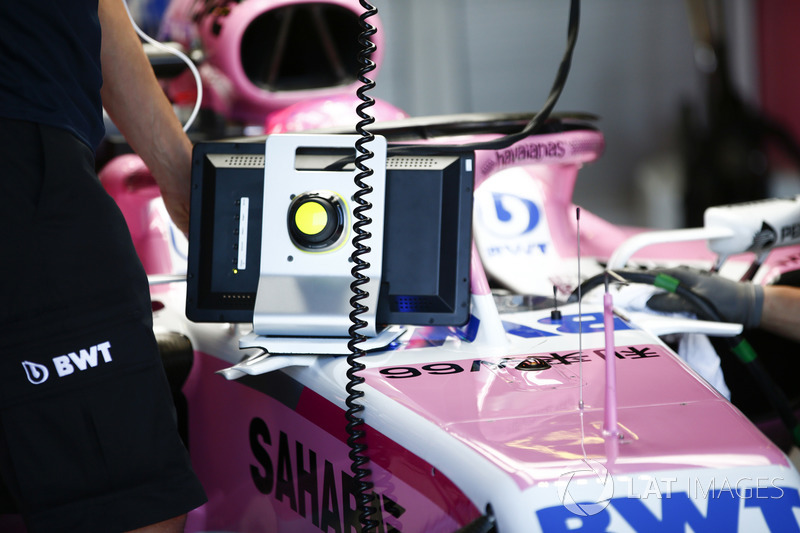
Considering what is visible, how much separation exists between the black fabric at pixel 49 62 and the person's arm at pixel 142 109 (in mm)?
183

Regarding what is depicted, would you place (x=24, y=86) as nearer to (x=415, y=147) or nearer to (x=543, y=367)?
(x=415, y=147)

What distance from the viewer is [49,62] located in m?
0.89

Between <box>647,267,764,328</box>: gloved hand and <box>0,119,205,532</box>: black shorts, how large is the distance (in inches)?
35.3

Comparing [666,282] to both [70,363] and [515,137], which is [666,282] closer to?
[515,137]

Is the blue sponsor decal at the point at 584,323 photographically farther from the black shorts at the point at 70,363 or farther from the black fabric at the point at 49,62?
the black fabric at the point at 49,62

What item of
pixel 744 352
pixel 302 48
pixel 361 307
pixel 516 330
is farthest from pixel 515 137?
pixel 302 48

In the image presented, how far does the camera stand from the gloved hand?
56.3 inches

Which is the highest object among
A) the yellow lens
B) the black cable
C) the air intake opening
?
the air intake opening

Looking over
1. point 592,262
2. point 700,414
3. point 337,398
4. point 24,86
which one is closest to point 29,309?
point 24,86

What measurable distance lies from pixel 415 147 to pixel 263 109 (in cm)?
131

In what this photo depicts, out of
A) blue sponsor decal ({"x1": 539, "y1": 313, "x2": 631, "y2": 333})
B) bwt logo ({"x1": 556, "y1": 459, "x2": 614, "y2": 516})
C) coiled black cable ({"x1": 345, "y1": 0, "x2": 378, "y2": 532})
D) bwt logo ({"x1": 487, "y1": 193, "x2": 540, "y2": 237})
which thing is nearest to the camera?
bwt logo ({"x1": 556, "y1": 459, "x2": 614, "y2": 516})

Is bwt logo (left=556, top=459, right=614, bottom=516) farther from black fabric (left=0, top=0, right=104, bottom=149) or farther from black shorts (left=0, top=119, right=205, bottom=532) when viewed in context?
black fabric (left=0, top=0, right=104, bottom=149)

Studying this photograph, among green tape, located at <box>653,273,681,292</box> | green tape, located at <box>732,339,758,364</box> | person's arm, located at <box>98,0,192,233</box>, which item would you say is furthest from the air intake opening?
green tape, located at <box>732,339,758,364</box>

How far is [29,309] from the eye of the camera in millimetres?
835
